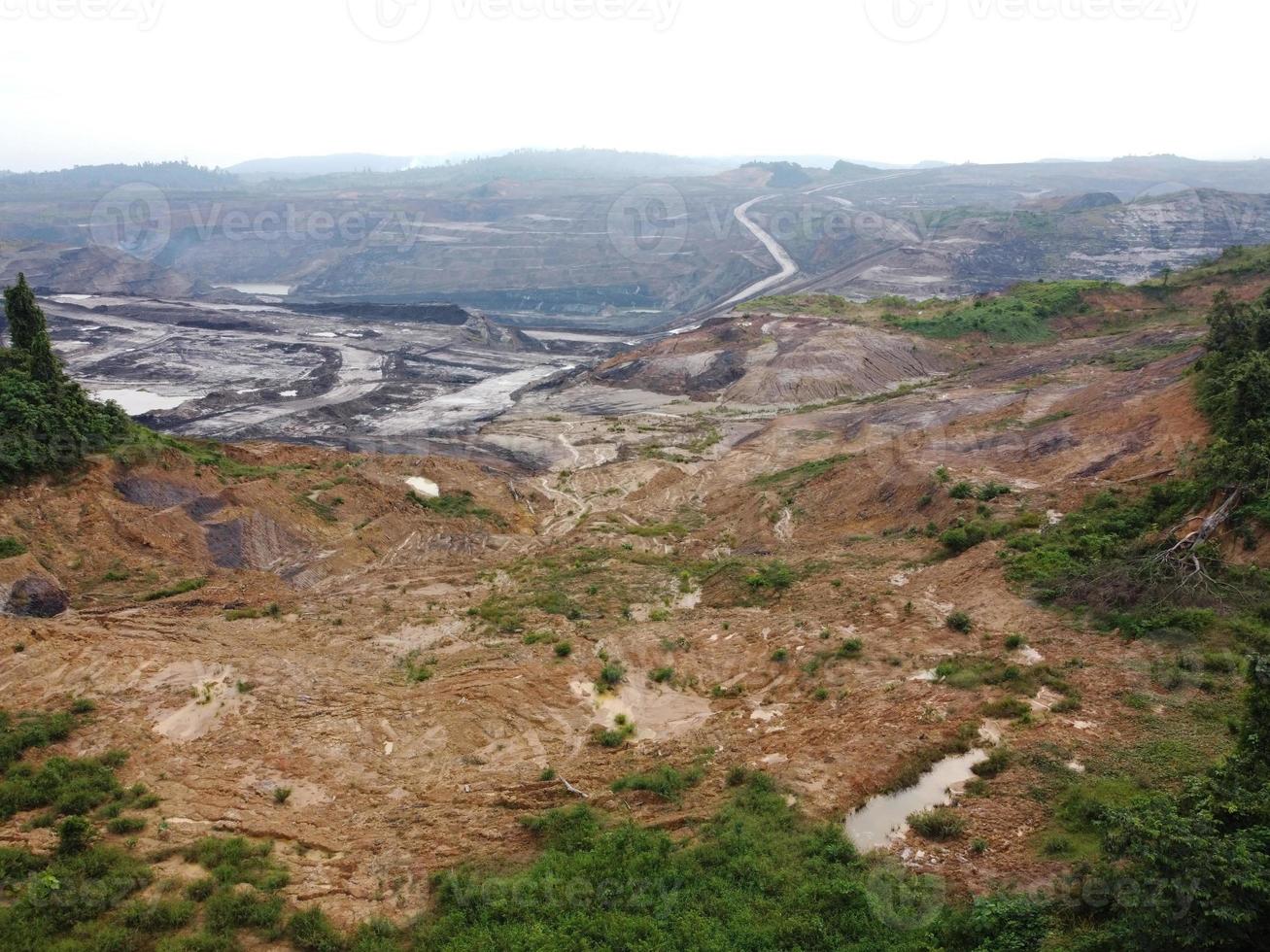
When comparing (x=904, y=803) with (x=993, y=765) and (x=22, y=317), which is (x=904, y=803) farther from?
(x=22, y=317)

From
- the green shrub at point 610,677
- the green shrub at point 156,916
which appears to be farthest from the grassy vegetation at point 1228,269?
the green shrub at point 156,916

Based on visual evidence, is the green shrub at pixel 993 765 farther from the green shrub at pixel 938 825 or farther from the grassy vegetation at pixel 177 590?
the grassy vegetation at pixel 177 590

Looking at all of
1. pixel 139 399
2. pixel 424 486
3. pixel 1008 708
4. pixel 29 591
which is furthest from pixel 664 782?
pixel 139 399

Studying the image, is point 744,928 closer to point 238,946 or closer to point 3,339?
point 238,946

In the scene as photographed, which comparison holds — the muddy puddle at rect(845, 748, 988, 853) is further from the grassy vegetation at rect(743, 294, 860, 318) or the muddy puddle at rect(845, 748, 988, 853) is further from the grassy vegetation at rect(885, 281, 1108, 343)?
the grassy vegetation at rect(743, 294, 860, 318)

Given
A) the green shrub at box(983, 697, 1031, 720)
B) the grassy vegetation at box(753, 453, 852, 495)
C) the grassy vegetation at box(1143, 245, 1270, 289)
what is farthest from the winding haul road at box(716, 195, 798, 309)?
the green shrub at box(983, 697, 1031, 720)

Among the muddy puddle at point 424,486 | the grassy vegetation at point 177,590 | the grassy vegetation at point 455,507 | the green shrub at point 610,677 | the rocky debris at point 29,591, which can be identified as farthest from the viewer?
the muddy puddle at point 424,486
